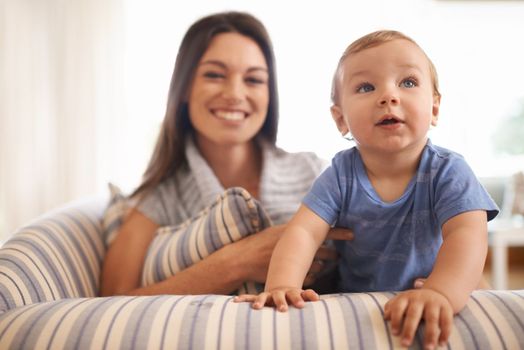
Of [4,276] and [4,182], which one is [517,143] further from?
[4,276]

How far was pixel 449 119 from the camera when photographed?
11.8 ft

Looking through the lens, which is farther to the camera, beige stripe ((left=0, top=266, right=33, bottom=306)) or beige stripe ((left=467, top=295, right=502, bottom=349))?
beige stripe ((left=0, top=266, right=33, bottom=306))

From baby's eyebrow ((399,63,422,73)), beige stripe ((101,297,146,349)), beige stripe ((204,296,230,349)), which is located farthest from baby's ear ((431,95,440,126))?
beige stripe ((101,297,146,349))

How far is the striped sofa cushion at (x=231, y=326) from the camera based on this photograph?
714 millimetres

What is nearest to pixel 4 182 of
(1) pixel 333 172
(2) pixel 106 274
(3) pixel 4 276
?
(2) pixel 106 274

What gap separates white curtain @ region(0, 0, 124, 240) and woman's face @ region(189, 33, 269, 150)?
185 cm

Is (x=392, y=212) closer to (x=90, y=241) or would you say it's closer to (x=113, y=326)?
(x=113, y=326)

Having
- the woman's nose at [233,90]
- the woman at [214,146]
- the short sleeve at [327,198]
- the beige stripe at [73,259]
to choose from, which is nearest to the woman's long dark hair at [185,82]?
the woman at [214,146]

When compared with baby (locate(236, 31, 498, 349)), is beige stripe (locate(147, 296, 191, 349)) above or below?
below

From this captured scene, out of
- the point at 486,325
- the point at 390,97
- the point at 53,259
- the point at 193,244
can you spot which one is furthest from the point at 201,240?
the point at 486,325

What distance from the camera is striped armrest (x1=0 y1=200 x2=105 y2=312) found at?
97 centimetres

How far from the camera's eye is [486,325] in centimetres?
74

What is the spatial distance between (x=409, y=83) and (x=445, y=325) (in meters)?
0.44

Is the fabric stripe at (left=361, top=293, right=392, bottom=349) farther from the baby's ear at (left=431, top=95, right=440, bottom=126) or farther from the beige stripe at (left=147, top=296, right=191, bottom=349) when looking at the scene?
the baby's ear at (left=431, top=95, right=440, bottom=126)
